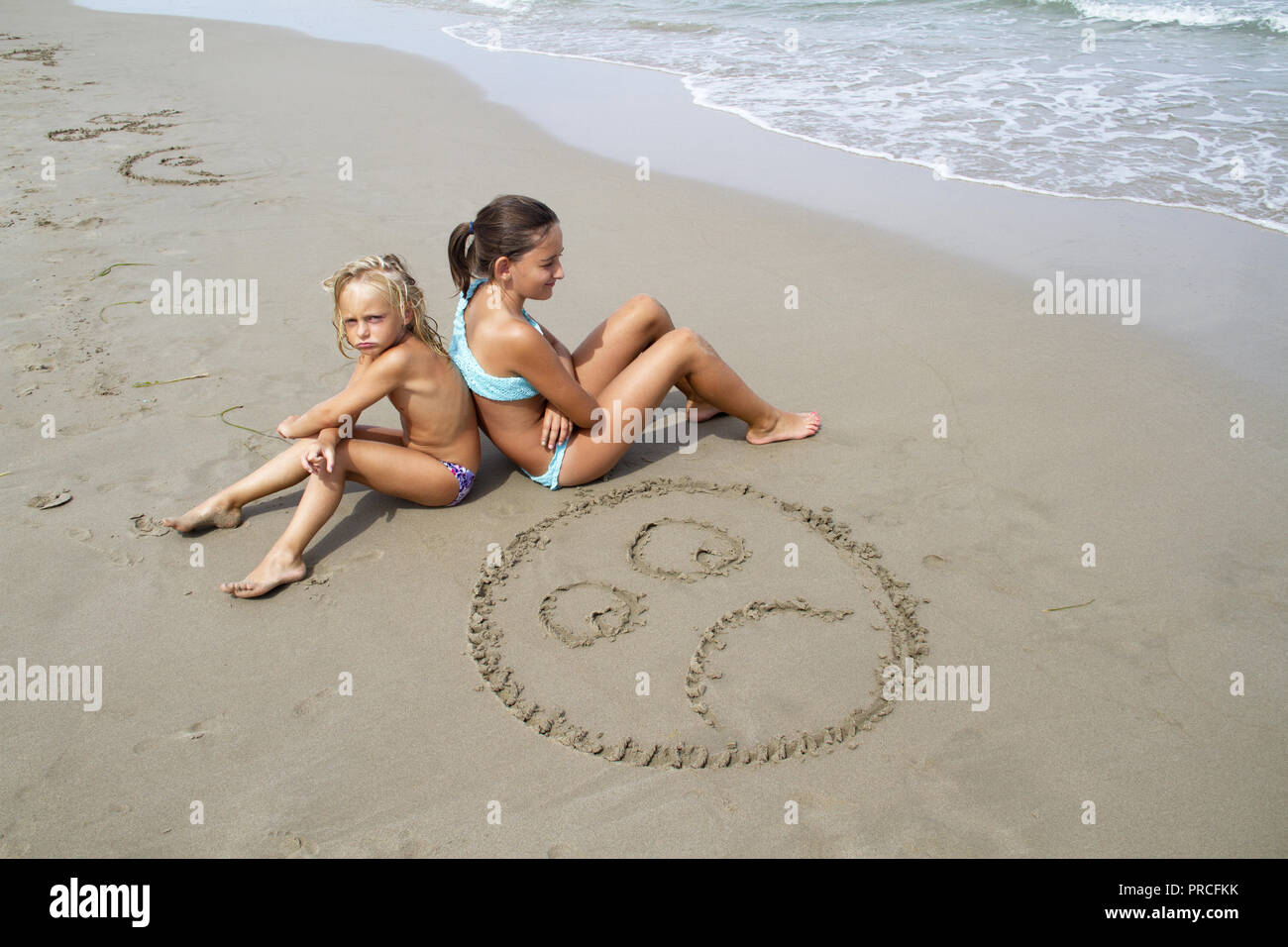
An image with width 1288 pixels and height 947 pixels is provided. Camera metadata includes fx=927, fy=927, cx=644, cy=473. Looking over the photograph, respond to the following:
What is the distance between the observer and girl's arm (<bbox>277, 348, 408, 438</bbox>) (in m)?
3.40

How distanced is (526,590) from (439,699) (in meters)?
0.60

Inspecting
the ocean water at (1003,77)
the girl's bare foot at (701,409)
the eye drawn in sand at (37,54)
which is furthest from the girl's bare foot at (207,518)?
the eye drawn in sand at (37,54)

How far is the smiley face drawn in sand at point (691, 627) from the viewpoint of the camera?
2.83m

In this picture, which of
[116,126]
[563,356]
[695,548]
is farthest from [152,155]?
[695,548]

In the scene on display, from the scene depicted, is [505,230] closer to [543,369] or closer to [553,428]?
[543,369]

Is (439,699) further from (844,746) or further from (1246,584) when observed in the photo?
(1246,584)

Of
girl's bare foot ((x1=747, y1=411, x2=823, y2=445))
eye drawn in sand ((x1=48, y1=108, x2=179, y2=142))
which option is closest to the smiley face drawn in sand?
girl's bare foot ((x1=747, y1=411, x2=823, y2=445))

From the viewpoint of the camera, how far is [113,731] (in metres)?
2.79

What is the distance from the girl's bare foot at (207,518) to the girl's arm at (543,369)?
1.26 m

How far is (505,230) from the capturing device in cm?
350

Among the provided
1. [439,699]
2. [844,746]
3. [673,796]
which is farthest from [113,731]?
[844,746]

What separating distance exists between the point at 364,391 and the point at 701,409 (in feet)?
5.73

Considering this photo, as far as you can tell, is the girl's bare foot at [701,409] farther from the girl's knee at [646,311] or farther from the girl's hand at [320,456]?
the girl's hand at [320,456]
